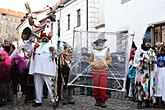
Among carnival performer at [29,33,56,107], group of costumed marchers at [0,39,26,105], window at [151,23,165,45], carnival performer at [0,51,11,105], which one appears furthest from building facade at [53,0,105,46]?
carnival performer at [29,33,56,107]

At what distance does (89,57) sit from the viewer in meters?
9.61

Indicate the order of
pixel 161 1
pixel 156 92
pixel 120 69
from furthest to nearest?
pixel 161 1
pixel 156 92
pixel 120 69

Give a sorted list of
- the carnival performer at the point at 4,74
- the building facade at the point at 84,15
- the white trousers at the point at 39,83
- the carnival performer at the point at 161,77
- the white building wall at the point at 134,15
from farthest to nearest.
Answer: the building facade at the point at 84,15 → the white building wall at the point at 134,15 → the carnival performer at the point at 161,77 → the carnival performer at the point at 4,74 → the white trousers at the point at 39,83

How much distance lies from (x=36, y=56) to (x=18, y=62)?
70 centimetres

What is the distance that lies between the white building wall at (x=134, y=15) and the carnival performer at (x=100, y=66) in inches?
260

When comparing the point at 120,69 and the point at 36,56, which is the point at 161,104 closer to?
the point at 120,69

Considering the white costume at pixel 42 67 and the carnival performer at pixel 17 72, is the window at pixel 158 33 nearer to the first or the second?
the white costume at pixel 42 67

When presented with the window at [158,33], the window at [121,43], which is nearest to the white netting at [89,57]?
the window at [121,43]

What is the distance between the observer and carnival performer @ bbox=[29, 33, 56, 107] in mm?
9523

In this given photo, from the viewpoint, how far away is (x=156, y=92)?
10.1 m

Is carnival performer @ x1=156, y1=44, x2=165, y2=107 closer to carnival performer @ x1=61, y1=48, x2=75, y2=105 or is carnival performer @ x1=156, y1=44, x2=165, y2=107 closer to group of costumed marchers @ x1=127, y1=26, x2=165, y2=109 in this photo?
group of costumed marchers @ x1=127, y1=26, x2=165, y2=109

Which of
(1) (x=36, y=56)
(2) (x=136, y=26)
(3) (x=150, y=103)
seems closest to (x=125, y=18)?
(2) (x=136, y=26)

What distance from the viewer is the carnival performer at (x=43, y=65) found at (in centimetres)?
952

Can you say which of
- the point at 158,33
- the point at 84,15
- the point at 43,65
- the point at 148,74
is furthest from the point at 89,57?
the point at 84,15
